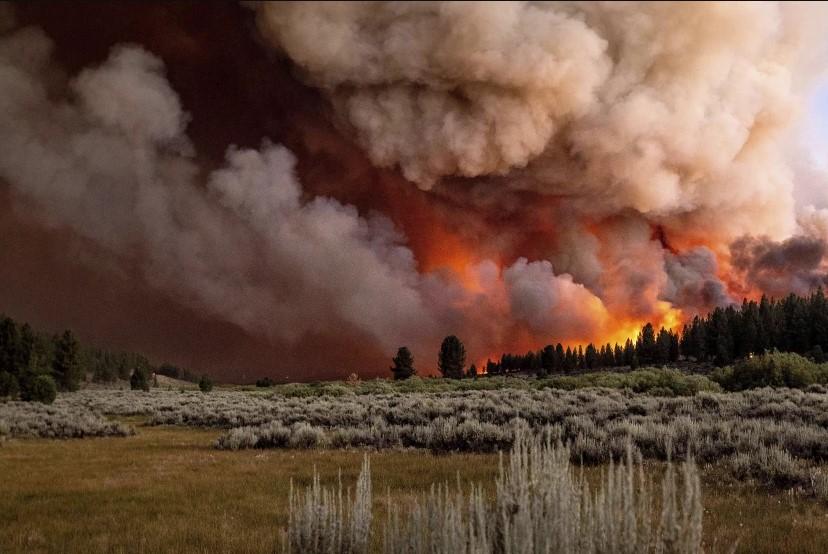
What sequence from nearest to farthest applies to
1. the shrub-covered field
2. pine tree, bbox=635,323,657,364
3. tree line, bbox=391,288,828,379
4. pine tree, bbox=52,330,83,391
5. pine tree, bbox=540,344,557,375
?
the shrub-covered field < pine tree, bbox=52,330,83,391 < tree line, bbox=391,288,828,379 < pine tree, bbox=635,323,657,364 < pine tree, bbox=540,344,557,375

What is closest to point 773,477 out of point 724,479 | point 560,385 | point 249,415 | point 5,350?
point 724,479

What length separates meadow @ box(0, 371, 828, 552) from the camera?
4.77 meters

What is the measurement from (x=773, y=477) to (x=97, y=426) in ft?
79.0

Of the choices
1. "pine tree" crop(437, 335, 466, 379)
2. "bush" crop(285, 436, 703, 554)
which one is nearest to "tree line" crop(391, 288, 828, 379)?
"pine tree" crop(437, 335, 466, 379)

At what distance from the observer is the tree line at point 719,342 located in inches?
3836

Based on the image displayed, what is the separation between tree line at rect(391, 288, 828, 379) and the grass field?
8148 cm

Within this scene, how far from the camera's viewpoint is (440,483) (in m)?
7.23

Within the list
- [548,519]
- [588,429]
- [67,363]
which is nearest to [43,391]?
[67,363]

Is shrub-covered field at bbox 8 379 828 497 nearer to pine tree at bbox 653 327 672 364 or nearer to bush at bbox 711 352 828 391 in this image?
bush at bbox 711 352 828 391

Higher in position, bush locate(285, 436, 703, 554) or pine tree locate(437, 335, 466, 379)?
pine tree locate(437, 335, 466, 379)

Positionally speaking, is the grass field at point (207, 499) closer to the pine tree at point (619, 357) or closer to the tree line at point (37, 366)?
the tree line at point (37, 366)

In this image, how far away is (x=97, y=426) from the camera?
26125mm

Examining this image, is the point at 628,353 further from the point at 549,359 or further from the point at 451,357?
the point at 451,357

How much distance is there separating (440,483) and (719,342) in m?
106
